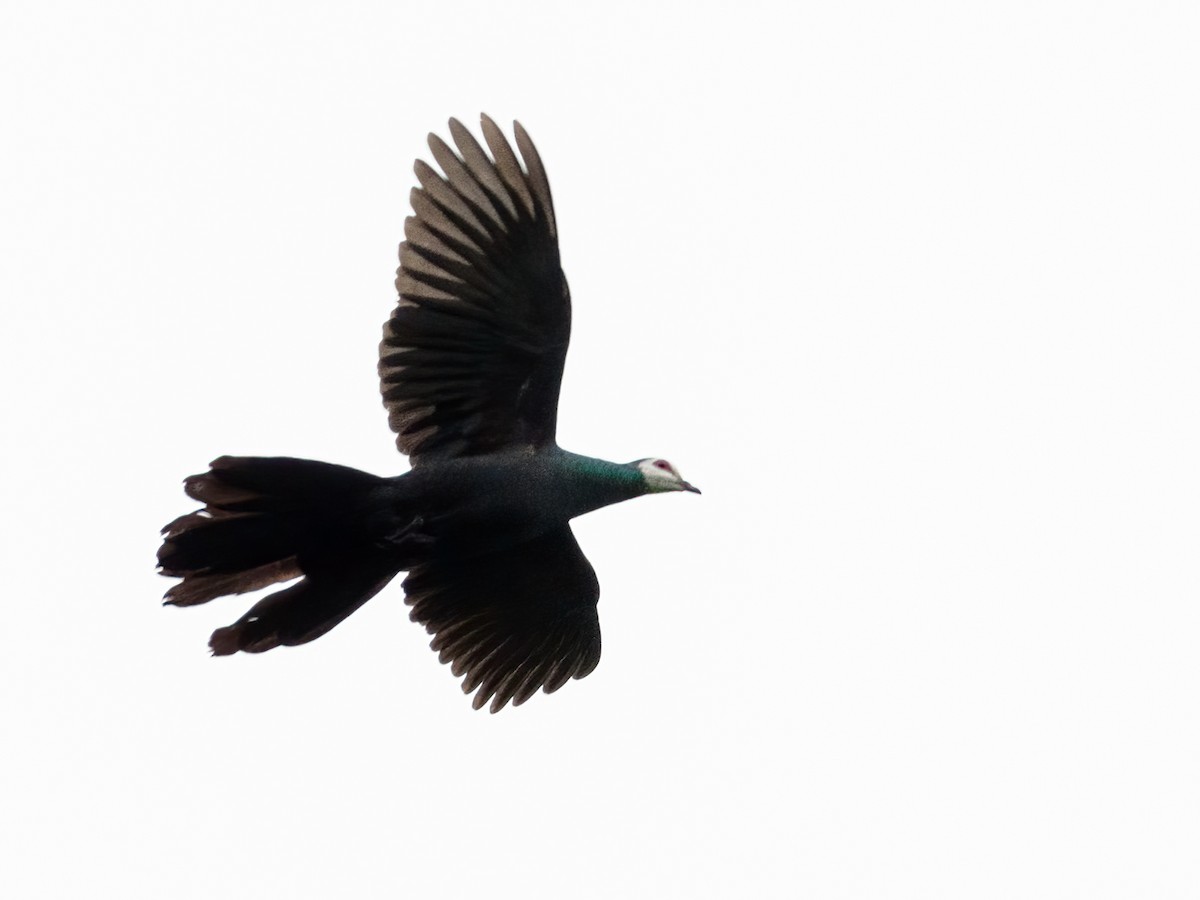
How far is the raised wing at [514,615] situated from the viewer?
12.2 metres

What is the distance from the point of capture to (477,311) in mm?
11281

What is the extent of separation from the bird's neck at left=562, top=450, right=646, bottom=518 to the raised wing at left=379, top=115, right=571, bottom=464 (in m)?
0.22

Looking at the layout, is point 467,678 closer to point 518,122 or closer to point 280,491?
point 280,491

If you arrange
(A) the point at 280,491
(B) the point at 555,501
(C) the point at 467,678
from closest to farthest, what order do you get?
(A) the point at 280,491
(B) the point at 555,501
(C) the point at 467,678

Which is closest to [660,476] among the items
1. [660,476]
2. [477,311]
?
[660,476]

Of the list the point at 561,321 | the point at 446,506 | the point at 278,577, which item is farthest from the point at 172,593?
the point at 561,321

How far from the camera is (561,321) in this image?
1128 cm

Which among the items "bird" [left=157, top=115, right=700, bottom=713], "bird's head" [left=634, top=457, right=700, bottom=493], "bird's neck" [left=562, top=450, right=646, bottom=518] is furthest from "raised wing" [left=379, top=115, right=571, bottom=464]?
"bird's head" [left=634, top=457, right=700, bottom=493]

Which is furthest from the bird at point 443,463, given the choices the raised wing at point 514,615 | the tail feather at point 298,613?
the raised wing at point 514,615

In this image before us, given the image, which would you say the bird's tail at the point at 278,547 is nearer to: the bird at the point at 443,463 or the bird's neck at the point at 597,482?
the bird at the point at 443,463

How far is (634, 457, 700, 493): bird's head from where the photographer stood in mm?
11844

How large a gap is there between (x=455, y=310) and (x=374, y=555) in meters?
1.45

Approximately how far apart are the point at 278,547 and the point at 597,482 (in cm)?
189

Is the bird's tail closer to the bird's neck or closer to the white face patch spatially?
the bird's neck
